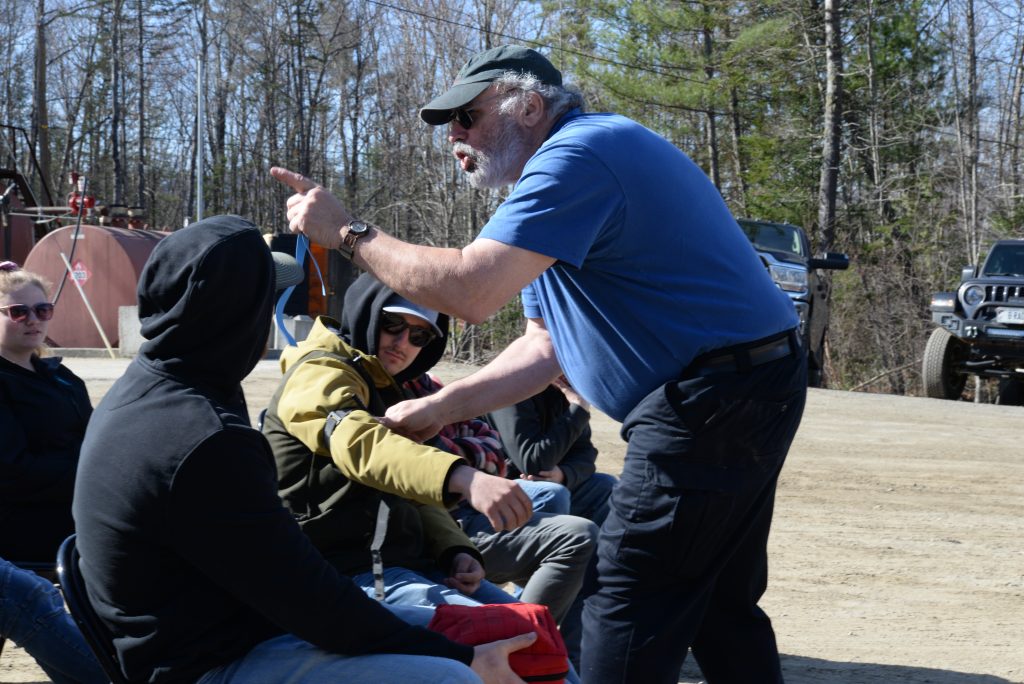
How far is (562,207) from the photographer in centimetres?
258

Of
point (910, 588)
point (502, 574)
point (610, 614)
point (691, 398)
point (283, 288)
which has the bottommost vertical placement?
point (910, 588)

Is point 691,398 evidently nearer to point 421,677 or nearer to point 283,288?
point 421,677

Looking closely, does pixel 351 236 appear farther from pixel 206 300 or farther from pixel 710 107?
pixel 710 107

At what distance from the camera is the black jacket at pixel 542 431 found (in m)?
4.89

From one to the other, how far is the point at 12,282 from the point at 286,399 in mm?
1813

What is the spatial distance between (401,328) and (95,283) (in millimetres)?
18089

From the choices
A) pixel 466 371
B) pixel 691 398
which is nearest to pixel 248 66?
pixel 466 371

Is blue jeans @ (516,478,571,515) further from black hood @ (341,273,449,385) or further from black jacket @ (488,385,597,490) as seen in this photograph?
black hood @ (341,273,449,385)

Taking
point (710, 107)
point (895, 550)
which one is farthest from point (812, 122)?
point (895, 550)

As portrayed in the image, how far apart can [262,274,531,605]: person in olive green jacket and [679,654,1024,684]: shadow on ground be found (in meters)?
1.63

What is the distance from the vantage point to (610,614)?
107 inches

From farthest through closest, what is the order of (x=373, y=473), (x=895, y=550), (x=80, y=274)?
(x=80, y=274) → (x=895, y=550) → (x=373, y=473)

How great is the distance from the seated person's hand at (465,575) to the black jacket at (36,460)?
1.43 metres

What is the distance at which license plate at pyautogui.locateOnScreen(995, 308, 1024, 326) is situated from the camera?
14.0 meters
